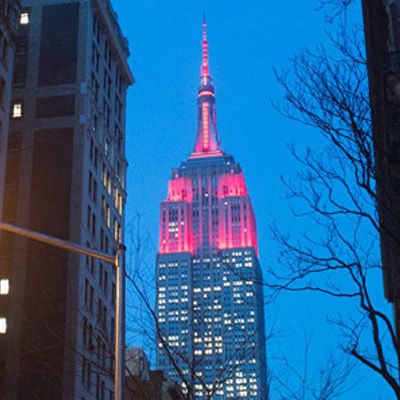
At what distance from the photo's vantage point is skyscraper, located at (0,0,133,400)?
2415 inches

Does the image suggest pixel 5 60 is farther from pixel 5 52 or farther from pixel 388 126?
pixel 388 126

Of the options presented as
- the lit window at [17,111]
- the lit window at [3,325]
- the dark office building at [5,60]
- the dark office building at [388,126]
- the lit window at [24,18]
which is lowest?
the dark office building at [388,126]

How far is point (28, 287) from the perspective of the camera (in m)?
65.4

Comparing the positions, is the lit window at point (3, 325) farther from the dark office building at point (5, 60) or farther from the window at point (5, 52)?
the window at point (5, 52)

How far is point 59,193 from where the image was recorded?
68.2 metres

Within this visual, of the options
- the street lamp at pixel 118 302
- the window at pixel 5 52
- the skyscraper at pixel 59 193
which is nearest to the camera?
the street lamp at pixel 118 302

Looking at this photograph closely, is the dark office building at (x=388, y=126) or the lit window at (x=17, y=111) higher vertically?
the lit window at (x=17, y=111)

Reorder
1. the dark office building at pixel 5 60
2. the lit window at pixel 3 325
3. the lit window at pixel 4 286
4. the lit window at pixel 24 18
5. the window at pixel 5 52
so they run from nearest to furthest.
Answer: the dark office building at pixel 5 60, the window at pixel 5 52, the lit window at pixel 3 325, the lit window at pixel 4 286, the lit window at pixel 24 18

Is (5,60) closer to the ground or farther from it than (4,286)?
farther from it

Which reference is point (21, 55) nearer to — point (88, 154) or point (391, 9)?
point (88, 154)

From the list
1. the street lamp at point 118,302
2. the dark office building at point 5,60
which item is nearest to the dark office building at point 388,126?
the street lamp at point 118,302

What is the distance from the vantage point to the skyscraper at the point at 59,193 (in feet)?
201

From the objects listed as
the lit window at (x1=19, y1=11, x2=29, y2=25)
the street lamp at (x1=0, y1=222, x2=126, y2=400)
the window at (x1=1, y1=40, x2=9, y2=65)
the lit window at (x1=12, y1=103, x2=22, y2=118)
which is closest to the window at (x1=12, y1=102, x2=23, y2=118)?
the lit window at (x1=12, y1=103, x2=22, y2=118)

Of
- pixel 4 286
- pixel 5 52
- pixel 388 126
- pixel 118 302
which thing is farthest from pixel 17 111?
pixel 118 302
